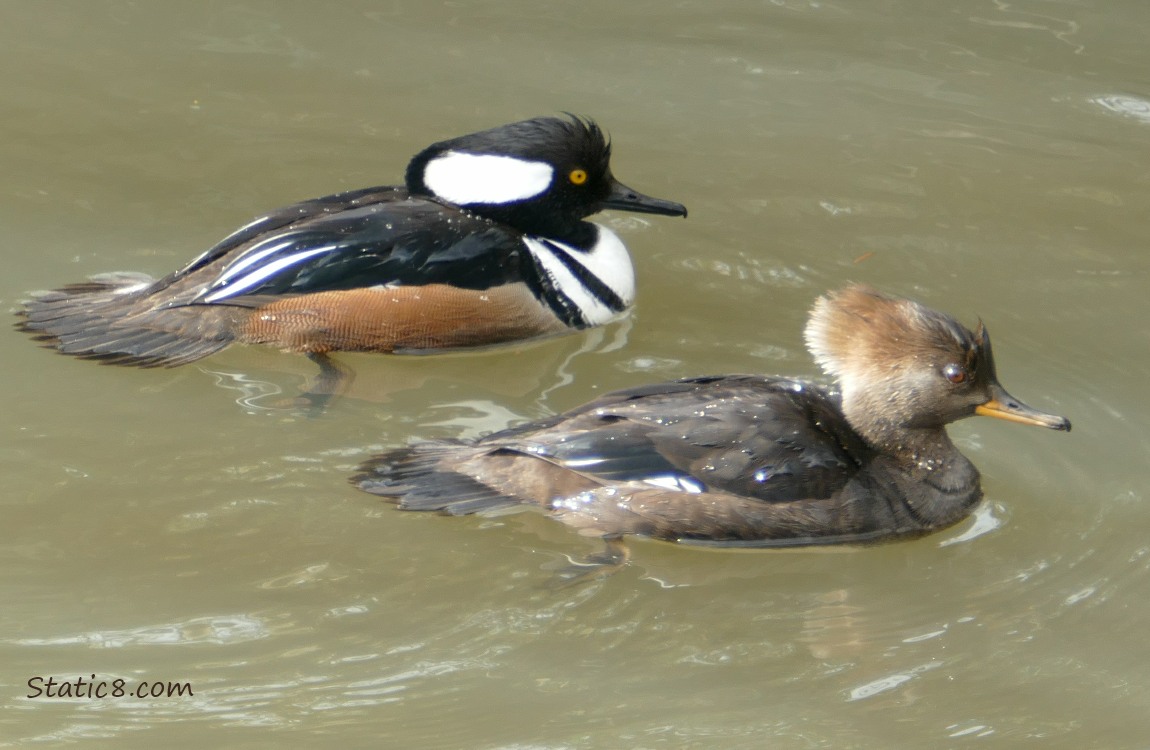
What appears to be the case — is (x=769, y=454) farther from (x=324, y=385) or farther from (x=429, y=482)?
(x=324, y=385)

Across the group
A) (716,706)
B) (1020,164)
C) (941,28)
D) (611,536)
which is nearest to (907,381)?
(611,536)

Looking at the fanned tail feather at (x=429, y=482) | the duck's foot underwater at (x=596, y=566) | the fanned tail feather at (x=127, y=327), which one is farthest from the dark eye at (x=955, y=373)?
the fanned tail feather at (x=127, y=327)

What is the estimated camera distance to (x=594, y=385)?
6484 millimetres

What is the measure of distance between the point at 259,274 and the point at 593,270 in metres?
1.57

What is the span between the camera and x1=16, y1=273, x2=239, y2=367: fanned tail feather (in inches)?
249

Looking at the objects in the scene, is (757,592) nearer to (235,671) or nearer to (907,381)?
(907,381)

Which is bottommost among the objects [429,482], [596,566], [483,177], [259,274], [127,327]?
[596,566]

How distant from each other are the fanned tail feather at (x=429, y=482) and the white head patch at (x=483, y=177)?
69.0 inches

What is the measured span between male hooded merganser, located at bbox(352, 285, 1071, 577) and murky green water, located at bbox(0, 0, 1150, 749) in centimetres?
13

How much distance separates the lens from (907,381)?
552 centimetres

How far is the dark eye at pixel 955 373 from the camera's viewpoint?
17.9ft

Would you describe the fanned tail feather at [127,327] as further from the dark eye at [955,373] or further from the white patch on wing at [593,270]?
the dark eye at [955,373]

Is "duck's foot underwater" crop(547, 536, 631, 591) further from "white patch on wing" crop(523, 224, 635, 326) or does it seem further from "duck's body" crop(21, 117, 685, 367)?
"white patch on wing" crop(523, 224, 635, 326)

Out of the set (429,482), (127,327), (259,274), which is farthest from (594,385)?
(127,327)
